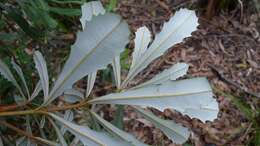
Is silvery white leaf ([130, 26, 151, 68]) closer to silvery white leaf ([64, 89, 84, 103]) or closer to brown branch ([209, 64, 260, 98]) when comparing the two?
silvery white leaf ([64, 89, 84, 103])

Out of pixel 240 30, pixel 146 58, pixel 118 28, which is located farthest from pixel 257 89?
pixel 118 28

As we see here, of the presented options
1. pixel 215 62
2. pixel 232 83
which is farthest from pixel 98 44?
pixel 215 62

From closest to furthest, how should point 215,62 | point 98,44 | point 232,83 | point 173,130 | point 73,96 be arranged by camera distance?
1. point 98,44
2. point 173,130
3. point 73,96
4. point 232,83
5. point 215,62

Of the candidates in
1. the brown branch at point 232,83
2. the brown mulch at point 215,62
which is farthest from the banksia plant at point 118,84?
the brown branch at point 232,83

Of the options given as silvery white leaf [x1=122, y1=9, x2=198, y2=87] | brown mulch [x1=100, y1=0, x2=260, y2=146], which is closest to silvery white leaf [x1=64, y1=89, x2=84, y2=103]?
silvery white leaf [x1=122, y1=9, x2=198, y2=87]

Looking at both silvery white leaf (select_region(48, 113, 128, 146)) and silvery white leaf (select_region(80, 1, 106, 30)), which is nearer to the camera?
silvery white leaf (select_region(48, 113, 128, 146))

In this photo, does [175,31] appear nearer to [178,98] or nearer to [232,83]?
[178,98]
